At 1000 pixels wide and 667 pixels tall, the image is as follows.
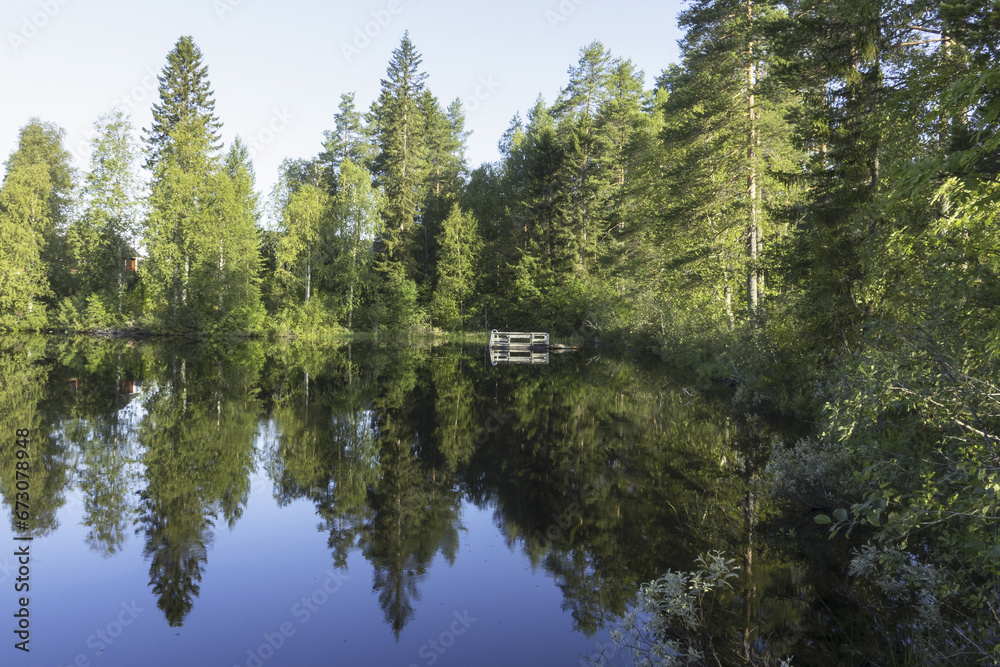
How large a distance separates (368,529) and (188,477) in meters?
3.14

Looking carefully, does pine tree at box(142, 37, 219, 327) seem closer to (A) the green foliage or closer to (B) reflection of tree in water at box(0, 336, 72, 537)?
(B) reflection of tree in water at box(0, 336, 72, 537)

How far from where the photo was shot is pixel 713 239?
67.4ft

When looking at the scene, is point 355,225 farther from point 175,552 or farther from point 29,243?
point 175,552

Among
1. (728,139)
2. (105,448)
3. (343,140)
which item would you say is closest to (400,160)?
(343,140)

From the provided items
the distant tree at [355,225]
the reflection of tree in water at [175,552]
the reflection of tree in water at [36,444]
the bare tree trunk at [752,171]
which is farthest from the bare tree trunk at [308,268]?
the reflection of tree in water at [175,552]

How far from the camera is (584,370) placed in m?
23.2

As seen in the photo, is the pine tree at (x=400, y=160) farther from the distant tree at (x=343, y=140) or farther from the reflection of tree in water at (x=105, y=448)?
the reflection of tree in water at (x=105, y=448)

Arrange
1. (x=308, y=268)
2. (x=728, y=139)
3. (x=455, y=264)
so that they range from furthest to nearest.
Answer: (x=455, y=264) → (x=308, y=268) → (x=728, y=139)

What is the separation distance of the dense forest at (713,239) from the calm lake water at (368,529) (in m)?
1.53

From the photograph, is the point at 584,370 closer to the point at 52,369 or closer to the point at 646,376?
the point at 646,376

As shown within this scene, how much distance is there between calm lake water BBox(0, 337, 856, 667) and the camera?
464cm

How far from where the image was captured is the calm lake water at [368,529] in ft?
15.2

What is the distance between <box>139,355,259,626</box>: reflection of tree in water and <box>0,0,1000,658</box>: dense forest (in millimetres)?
5432

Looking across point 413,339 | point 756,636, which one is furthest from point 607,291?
point 756,636
